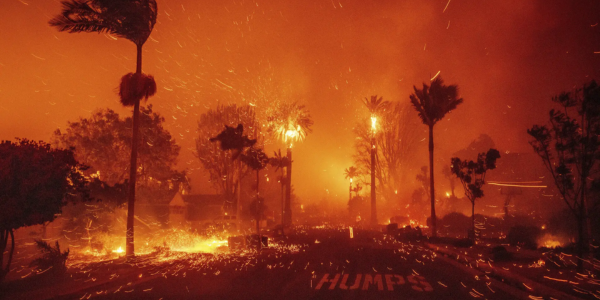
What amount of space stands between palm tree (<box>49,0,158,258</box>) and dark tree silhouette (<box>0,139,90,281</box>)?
259 inches

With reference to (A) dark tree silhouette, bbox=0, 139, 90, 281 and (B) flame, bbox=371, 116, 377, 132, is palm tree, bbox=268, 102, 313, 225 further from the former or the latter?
(A) dark tree silhouette, bbox=0, 139, 90, 281

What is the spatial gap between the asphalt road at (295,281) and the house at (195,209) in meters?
18.8

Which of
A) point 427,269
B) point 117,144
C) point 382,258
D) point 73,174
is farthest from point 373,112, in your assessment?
point 73,174

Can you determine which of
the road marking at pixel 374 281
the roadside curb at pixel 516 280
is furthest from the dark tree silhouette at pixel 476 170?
the road marking at pixel 374 281

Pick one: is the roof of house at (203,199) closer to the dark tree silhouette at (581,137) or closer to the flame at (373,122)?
A: the flame at (373,122)

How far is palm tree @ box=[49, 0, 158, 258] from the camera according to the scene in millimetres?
18500

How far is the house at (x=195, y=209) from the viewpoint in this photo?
126ft

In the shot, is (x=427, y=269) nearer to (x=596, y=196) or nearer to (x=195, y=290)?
(x=195, y=290)

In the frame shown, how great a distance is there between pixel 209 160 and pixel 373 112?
22537 millimetres

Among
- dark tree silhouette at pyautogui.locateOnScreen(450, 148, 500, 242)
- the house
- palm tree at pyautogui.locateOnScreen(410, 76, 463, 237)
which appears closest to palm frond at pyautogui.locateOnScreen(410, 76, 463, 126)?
palm tree at pyautogui.locateOnScreen(410, 76, 463, 237)

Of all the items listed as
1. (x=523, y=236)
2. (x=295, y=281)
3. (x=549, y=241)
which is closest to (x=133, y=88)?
(x=295, y=281)

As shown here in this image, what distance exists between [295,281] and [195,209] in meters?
44.8

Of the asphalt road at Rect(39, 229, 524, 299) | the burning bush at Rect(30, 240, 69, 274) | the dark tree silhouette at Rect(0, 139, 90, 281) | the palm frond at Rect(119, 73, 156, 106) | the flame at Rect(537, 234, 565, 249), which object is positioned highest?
the palm frond at Rect(119, 73, 156, 106)

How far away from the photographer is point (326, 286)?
12625 millimetres
